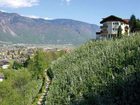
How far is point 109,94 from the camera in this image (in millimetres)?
11445

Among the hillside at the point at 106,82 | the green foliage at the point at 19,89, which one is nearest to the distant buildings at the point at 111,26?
the green foliage at the point at 19,89

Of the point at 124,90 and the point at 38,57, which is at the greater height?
the point at 124,90

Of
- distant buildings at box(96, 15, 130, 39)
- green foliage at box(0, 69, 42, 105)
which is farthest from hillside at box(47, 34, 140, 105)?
distant buildings at box(96, 15, 130, 39)

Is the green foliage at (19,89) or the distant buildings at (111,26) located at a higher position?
the distant buildings at (111,26)

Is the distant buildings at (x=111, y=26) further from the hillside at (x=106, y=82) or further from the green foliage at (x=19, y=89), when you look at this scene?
the hillside at (x=106, y=82)

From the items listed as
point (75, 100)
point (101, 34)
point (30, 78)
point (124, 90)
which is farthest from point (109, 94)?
point (30, 78)

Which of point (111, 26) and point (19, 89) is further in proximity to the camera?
point (19, 89)

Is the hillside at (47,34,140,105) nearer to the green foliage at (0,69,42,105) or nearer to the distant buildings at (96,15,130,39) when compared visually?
the green foliage at (0,69,42,105)

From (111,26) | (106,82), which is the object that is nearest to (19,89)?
(111,26)

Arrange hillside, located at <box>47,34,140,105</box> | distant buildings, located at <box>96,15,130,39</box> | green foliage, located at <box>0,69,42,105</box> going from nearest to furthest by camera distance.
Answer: hillside, located at <box>47,34,140,105</box>, green foliage, located at <box>0,69,42,105</box>, distant buildings, located at <box>96,15,130,39</box>

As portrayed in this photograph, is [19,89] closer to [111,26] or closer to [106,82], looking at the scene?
[111,26]

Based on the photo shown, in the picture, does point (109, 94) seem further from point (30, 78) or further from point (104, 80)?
point (30, 78)

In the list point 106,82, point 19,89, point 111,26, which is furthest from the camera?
point 19,89

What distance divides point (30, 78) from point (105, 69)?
67.2m
